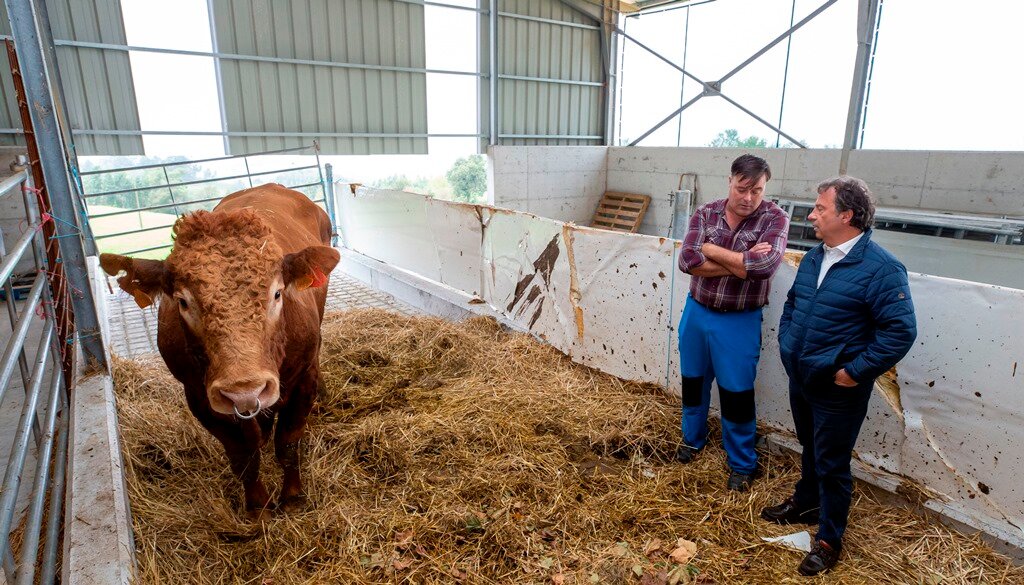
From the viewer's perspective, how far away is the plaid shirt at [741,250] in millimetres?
2756

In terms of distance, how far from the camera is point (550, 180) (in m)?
13.8

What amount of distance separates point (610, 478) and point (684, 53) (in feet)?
42.6

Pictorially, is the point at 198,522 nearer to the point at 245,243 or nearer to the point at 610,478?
the point at 245,243

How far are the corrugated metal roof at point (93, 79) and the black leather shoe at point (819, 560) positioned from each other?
35.2ft

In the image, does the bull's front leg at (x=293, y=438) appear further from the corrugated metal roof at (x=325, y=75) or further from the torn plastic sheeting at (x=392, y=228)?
the corrugated metal roof at (x=325, y=75)

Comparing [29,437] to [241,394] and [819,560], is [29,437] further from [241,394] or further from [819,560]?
[819,560]

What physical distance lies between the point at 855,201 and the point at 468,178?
93.8 feet

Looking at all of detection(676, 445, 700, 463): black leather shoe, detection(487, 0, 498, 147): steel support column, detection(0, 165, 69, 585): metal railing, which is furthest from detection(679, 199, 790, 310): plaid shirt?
detection(487, 0, 498, 147): steel support column

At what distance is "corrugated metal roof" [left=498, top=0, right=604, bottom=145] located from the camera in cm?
1341

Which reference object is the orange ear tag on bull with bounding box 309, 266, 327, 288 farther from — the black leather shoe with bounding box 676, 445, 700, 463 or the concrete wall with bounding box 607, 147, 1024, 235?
the concrete wall with bounding box 607, 147, 1024, 235

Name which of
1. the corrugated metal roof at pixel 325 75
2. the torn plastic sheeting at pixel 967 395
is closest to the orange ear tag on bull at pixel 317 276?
the torn plastic sheeting at pixel 967 395

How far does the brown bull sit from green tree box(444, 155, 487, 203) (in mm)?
27056

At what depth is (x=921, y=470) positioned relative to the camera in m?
2.74

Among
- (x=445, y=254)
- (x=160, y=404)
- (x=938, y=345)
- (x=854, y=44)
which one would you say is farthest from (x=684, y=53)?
(x=160, y=404)
